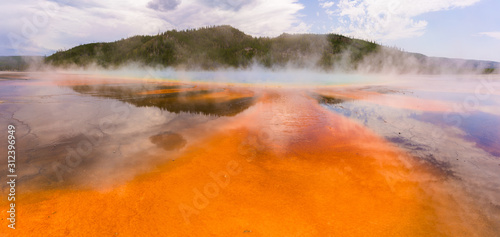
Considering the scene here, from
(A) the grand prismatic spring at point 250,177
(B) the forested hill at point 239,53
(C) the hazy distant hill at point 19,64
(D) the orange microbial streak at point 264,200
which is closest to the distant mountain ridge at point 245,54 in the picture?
(B) the forested hill at point 239,53

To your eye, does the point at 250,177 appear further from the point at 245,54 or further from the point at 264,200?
the point at 245,54

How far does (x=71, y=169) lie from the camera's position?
16.5ft

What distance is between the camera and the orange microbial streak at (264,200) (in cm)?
340

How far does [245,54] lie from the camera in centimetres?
8350

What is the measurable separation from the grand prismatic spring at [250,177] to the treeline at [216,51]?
224ft

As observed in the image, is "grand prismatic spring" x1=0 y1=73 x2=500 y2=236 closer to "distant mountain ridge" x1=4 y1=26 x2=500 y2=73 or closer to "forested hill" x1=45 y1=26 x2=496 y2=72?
"distant mountain ridge" x1=4 y1=26 x2=500 y2=73

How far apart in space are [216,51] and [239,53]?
975 centimetres

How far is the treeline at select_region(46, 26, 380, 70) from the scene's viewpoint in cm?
7631

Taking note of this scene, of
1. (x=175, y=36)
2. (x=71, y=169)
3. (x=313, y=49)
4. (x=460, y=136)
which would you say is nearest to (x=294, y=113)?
(x=460, y=136)

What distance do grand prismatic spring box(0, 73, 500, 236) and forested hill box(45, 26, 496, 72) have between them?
223 feet

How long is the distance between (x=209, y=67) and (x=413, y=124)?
68.6m

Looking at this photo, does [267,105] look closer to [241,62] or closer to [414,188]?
[414,188]

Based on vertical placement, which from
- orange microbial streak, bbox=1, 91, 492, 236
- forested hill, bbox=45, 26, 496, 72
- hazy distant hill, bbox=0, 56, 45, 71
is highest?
forested hill, bbox=45, 26, 496, 72

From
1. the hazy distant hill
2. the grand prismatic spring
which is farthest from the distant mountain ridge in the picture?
the grand prismatic spring
